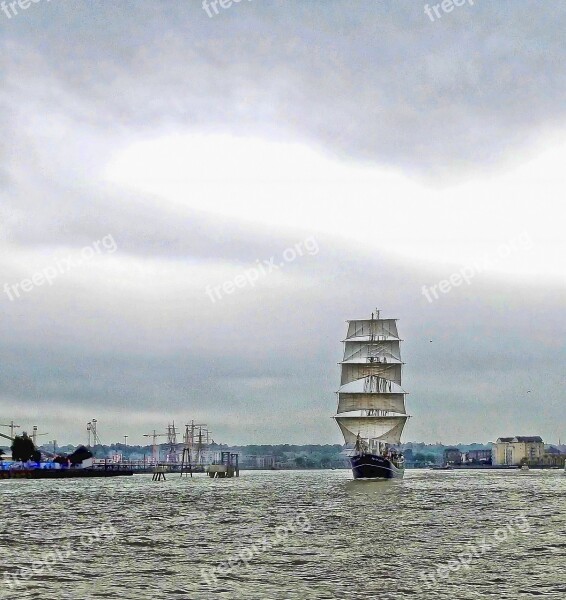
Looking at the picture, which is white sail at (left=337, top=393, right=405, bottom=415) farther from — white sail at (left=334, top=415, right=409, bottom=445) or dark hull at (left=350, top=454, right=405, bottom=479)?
dark hull at (left=350, top=454, right=405, bottom=479)

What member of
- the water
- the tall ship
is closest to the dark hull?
the tall ship

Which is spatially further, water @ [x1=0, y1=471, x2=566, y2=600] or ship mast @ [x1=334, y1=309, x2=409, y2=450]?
ship mast @ [x1=334, y1=309, x2=409, y2=450]

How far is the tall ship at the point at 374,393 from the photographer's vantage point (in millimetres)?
166750

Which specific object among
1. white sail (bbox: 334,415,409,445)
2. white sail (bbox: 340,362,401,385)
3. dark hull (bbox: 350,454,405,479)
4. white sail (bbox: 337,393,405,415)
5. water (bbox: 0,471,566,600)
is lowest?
water (bbox: 0,471,566,600)

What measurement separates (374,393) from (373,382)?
12.0ft

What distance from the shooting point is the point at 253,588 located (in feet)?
88.9

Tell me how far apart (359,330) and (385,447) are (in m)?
28.5

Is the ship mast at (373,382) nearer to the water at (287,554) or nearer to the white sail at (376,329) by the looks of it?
the white sail at (376,329)

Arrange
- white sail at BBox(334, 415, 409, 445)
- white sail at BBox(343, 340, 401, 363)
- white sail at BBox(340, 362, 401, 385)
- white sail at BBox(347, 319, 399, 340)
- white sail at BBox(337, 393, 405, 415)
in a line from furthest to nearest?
white sail at BBox(347, 319, 399, 340) → white sail at BBox(343, 340, 401, 363) → white sail at BBox(340, 362, 401, 385) → white sail at BBox(337, 393, 405, 415) → white sail at BBox(334, 415, 409, 445)

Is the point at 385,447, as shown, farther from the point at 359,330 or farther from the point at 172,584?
the point at 172,584

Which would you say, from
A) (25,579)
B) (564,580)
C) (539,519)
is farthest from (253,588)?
(539,519)

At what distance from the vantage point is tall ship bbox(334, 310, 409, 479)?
16675 cm

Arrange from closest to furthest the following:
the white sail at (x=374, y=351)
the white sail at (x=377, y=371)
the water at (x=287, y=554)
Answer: the water at (x=287, y=554) < the white sail at (x=377, y=371) < the white sail at (x=374, y=351)

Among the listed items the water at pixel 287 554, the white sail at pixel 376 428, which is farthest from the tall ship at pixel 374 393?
the water at pixel 287 554
